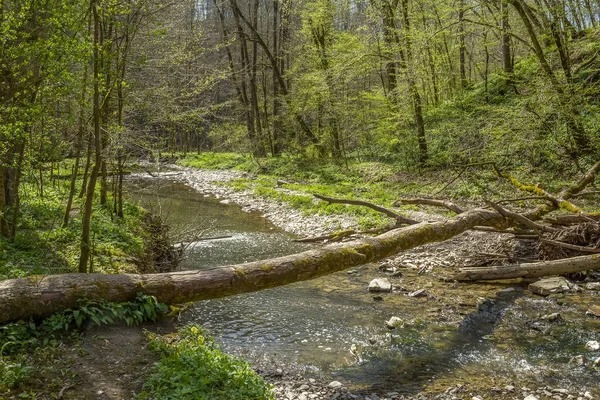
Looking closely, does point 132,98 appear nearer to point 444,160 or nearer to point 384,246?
point 384,246

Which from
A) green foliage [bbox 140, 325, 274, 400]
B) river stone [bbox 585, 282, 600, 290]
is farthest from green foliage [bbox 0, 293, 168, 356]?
river stone [bbox 585, 282, 600, 290]

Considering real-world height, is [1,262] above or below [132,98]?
below

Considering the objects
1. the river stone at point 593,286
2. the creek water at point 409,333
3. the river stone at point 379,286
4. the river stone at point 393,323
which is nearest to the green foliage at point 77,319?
the creek water at point 409,333

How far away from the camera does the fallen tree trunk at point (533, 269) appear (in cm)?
712

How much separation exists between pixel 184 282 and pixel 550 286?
5.85 meters

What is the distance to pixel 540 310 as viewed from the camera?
6453 millimetres

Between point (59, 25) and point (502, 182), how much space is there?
1255 centimetres

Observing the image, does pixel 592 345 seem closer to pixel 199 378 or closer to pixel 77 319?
pixel 199 378

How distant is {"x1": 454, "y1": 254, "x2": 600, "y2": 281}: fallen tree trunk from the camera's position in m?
7.12

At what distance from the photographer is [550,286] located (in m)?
7.12

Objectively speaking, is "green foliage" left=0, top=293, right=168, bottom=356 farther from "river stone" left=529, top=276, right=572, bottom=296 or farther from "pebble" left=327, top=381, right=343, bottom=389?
"river stone" left=529, top=276, right=572, bottom=296

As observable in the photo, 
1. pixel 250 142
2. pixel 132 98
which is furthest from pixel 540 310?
pixel 250 142

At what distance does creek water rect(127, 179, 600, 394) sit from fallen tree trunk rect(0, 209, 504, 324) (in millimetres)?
853

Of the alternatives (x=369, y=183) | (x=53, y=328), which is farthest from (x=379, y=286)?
(x=369, y=183)
